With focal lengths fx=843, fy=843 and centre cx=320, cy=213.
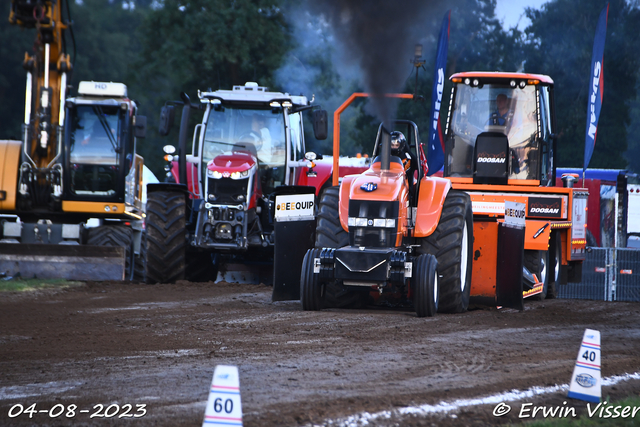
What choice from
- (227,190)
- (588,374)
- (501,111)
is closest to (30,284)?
(227,190)

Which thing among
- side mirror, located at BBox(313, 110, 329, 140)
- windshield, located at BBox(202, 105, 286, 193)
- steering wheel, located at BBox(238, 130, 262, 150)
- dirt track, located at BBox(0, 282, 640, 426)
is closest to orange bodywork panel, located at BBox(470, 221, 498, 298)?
dirt track, located at BBox(0, 282, 640, 426)

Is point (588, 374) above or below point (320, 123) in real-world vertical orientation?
below

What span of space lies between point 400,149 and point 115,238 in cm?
656

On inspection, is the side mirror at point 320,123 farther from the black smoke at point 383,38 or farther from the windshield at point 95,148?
the windshield at point 95,148

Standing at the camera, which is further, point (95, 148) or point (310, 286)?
point (95, 148)

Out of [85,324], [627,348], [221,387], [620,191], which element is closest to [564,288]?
[620,191]

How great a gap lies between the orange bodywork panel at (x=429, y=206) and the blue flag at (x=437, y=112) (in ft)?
25.0

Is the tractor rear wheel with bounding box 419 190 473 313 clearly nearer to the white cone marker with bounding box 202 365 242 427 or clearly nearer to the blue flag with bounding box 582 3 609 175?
the white cone marker with bounding box 202 365 242 427

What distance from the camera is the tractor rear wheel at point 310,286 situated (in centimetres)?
884

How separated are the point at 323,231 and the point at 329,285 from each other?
2.16 feet

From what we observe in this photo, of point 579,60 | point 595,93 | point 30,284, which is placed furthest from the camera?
point 579,60

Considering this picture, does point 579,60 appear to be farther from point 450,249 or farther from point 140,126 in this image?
point 450,249

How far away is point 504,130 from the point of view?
46.0ft

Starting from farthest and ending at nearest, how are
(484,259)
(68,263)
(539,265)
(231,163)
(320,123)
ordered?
(68,263) < (231,163) < (320,123) < (539,265) < (484,259)
